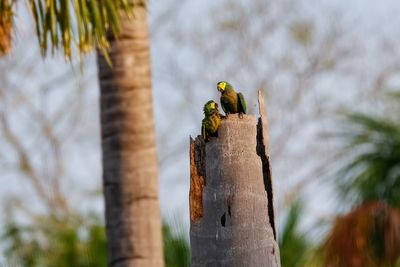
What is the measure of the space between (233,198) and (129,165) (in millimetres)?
4484

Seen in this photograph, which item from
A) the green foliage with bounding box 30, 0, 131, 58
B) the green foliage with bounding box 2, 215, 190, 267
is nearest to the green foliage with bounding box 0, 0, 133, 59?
the green foliage with bounding box 30, 0, 131, 58

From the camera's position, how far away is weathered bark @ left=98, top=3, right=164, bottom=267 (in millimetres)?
9727

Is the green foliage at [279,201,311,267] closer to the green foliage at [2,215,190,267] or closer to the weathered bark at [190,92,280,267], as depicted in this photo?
the green foliage at [2,215,190,267]

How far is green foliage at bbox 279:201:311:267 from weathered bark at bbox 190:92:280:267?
7353 millimetres

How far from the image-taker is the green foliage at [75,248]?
1283 centimetres

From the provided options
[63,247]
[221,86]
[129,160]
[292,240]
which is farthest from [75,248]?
[221,86]

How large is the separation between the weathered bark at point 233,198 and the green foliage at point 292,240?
7.35 meters

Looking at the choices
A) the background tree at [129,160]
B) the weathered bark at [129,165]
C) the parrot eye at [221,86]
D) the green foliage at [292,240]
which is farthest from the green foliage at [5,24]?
the green foliage at [292,240]

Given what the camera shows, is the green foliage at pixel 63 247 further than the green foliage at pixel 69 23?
Yes

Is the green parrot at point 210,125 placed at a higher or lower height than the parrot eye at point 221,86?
lower

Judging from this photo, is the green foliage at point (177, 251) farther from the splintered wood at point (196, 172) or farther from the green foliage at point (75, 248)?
the splintered wood at point (196, 172)

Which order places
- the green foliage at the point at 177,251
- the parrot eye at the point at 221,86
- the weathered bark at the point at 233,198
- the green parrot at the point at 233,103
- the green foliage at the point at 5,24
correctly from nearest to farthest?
the weathered bark at the point at 233,198, the green parrot at the point at 233,103, the parrot eye at the point at 221,86, the green foliage at the point at 5,24, the green foliage at the point at 177,251

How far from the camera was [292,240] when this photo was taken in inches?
508

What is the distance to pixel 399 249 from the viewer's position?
1359 centimetres
